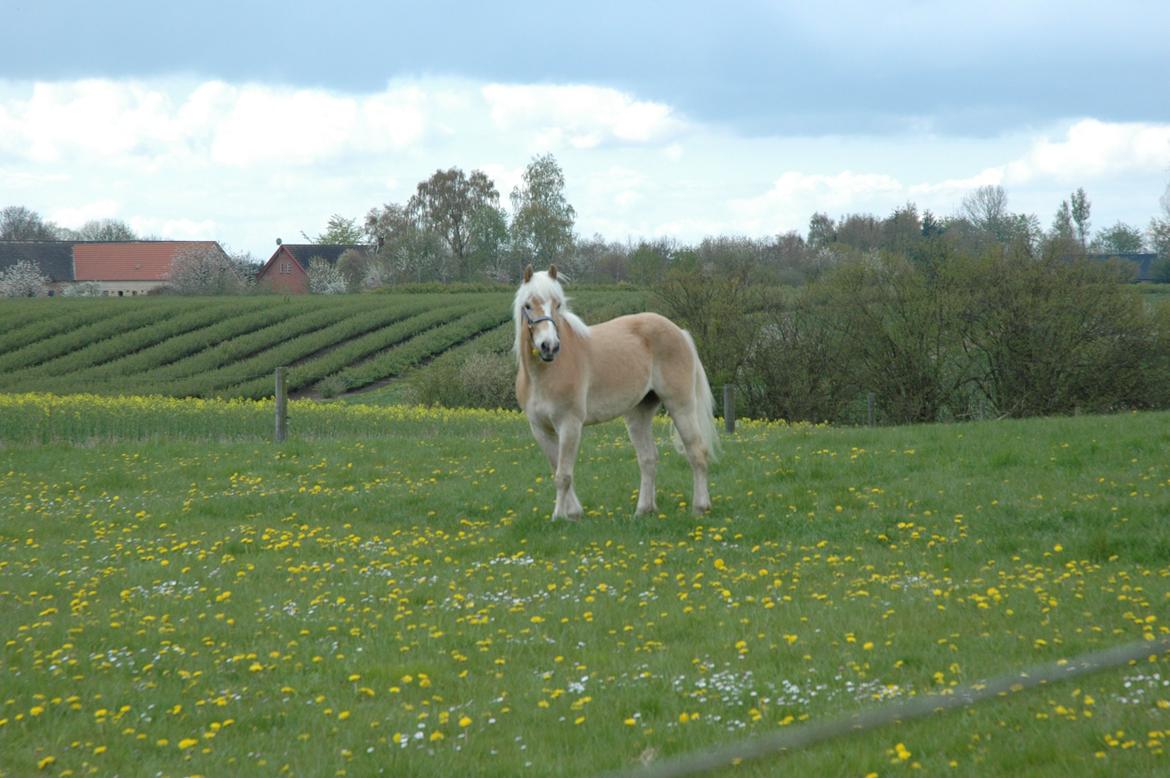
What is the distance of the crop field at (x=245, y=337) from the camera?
1880 inches

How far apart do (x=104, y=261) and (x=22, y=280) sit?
38.2 ft

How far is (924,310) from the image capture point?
1324 inches

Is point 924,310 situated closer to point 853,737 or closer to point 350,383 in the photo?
point 350,383

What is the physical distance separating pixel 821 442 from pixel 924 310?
18.8m

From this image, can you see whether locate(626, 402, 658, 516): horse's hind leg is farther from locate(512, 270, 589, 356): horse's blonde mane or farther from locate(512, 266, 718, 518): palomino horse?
locate(512, 270, 589, 356): horse's blonde mane

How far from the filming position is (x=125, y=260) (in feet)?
363

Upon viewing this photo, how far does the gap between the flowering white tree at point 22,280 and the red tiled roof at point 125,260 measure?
5771 mm

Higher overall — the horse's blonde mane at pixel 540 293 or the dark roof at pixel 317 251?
the dark roof at pixel 317 251

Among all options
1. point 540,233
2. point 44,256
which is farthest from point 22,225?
point 540,233

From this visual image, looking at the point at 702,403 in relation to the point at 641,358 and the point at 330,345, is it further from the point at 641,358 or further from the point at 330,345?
the point at 330,345

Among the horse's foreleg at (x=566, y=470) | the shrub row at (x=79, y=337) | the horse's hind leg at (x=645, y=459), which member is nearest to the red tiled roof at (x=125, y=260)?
the shrub row at (x=79, y=337)

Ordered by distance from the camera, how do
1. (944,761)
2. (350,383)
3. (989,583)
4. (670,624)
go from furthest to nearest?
1. (350,383)
2. (989,583)
3. (670,624)
4. (944,761)

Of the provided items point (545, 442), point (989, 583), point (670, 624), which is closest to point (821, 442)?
point (545, 442)

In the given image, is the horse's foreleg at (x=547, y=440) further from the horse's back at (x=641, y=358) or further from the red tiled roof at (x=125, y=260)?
the red tiled roof at (x=125, y=260)
